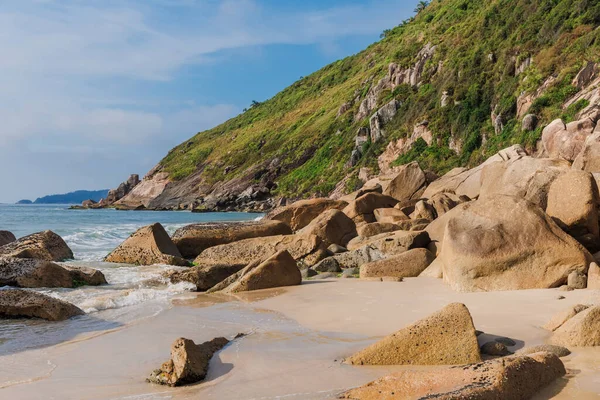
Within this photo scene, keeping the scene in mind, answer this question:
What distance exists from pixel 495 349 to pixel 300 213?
663 inches

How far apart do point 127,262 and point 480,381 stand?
544 inches

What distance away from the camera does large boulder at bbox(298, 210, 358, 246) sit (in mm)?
16172

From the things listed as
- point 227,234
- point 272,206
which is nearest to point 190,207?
point 272,206

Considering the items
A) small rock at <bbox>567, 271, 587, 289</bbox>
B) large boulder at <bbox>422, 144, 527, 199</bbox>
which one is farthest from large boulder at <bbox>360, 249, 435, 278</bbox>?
large boulder at <bbox>422, 144, 527, 199</bbox>

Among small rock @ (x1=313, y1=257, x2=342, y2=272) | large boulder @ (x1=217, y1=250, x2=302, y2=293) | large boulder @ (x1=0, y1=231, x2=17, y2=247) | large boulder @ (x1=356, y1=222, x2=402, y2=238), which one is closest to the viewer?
large boulder @ (x1=217, y1=250, x2=302, y2=293)

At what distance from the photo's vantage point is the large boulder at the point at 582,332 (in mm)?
Result: 5742

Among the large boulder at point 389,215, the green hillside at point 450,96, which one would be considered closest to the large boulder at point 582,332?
the large boulder at point 389,215

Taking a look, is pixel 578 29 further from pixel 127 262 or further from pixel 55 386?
pixel 55 386

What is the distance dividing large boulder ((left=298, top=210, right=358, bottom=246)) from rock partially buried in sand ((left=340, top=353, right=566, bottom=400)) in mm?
11107

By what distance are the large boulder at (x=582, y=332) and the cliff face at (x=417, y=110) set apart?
25183mm

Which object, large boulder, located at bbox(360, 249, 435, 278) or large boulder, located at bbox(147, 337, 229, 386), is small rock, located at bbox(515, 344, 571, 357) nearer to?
large boulder, located at bbox(147, 337, 229, 386)

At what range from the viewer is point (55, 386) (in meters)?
5.40

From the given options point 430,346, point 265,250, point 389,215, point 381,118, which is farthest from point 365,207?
point 381,118

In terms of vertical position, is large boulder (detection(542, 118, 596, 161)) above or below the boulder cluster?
above
